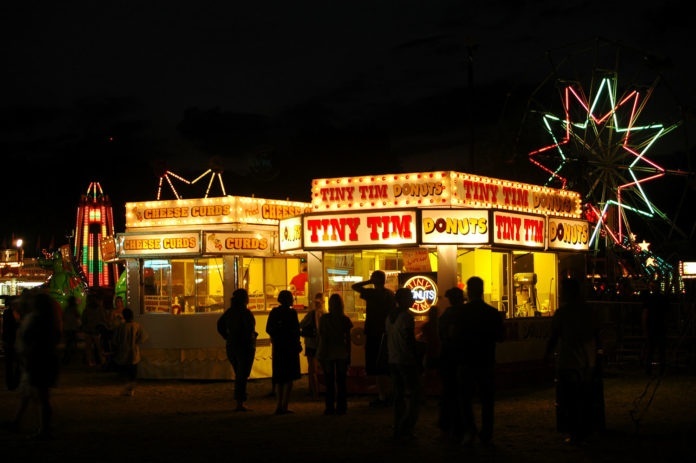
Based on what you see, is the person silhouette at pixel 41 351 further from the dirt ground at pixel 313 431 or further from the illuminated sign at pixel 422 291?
the illuminated sign at pixel 422 291

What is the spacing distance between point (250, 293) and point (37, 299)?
30.7ft

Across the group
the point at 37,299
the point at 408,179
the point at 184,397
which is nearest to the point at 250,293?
the point at 184,397

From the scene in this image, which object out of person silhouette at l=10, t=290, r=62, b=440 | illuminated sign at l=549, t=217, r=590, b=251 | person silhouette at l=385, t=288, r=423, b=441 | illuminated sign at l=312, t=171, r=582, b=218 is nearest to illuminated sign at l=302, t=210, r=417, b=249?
illuminated sign at l=312, t=171, r=582, b=218

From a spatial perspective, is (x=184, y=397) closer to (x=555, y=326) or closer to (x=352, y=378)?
(x=352, y=378)

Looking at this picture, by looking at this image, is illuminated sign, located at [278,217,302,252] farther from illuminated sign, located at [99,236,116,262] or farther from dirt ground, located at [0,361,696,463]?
illuminated sign, located at [99,236,116,262]

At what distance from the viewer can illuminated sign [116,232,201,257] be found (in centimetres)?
1842

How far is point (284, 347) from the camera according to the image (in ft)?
41.4

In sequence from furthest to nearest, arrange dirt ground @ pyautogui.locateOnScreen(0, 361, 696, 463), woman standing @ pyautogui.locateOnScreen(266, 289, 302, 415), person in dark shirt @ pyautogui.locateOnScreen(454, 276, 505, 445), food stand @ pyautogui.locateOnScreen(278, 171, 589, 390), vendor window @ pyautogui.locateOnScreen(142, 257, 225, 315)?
vendor window @ pyautogui.locateOnScreen(142, 257, 225, 315) → food stand @ pyautogui.locateOnScreen(278, 171, 589, 390) → woman standing @ pyautogui.locateOnScreen(266, 289, 302, 415) → person in dark shirt @ pyautogui.locateOnScreen(454, 276, 505, 445) → dirt ground @ pyautogui.locateOnScreen(0, 361, 696, 463)

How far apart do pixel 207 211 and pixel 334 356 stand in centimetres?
717

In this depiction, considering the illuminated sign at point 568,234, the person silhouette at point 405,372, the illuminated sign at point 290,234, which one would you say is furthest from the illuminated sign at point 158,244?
the person silhouette at point 405,372

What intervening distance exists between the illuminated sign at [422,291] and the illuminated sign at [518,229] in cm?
126

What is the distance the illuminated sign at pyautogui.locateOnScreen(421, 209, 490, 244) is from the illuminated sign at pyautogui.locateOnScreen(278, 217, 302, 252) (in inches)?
95.3

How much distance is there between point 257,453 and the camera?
962 centimetres

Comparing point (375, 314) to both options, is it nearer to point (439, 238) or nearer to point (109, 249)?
point (439, 238)
